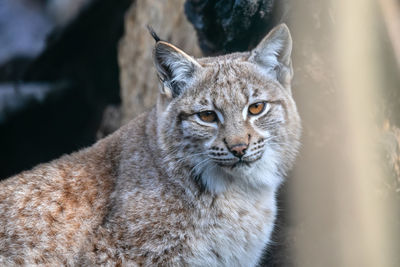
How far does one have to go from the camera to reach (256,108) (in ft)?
13.5

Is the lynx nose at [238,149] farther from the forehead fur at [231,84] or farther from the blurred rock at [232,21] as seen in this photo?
the blurred rock at [232,21]

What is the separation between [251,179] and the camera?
4.29 metres

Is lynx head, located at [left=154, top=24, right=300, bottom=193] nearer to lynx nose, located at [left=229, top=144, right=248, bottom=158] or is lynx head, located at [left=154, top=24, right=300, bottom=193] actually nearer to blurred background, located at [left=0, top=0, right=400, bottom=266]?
lynx nose, located at [left=229, top=144, right=248, bottom=158]

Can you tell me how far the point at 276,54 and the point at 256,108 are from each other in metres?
0.54

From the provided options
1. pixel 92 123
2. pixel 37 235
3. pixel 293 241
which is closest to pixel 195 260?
pixel 37 235

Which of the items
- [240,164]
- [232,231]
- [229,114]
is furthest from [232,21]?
[232,231]

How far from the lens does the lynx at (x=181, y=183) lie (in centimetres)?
403

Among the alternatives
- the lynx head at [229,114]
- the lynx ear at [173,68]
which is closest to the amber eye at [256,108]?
the lynx head at [229,114]

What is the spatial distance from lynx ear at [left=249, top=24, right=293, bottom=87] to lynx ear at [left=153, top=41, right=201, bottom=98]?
51 cm

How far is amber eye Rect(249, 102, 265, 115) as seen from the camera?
4086 millimetres

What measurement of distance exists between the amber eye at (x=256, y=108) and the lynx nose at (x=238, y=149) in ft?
1.22

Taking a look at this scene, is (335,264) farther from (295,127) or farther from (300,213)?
(295,127)

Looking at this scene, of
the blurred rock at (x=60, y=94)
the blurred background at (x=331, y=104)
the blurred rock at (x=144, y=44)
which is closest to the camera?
the blurred background at (x=331, y=104)

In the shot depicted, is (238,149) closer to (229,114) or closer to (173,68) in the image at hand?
(229,114)
